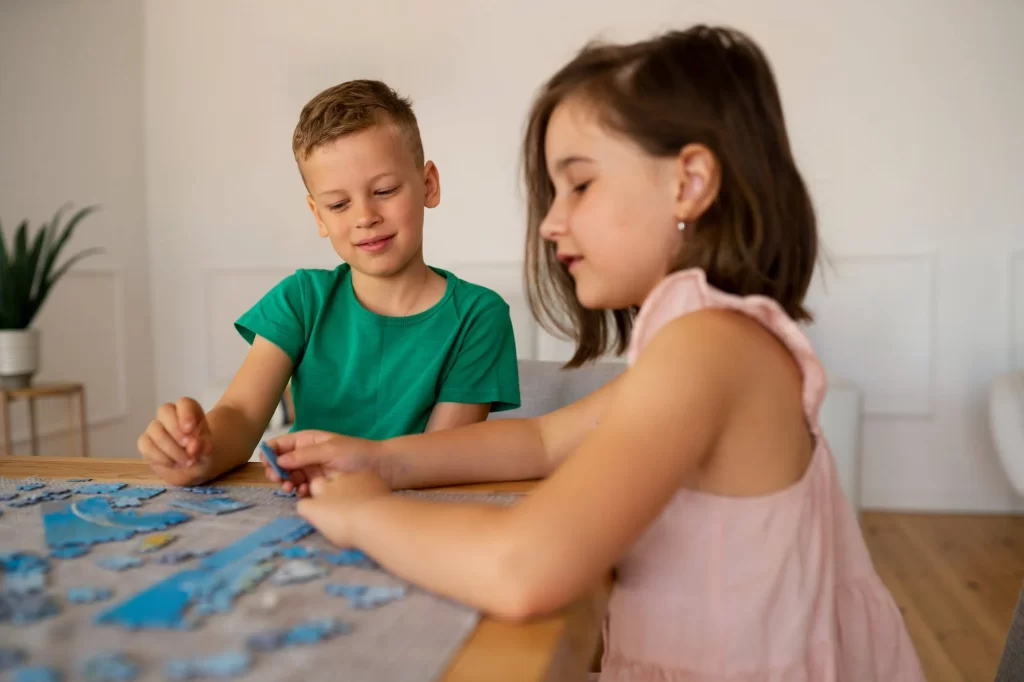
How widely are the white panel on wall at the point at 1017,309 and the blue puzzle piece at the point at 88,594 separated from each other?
147 inches

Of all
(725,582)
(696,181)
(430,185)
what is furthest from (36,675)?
(430,185)

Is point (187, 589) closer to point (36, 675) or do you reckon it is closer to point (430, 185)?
point (36, 675)

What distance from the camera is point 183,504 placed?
851 mm

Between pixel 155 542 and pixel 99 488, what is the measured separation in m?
0.27

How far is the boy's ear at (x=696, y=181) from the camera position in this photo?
819 millimetres

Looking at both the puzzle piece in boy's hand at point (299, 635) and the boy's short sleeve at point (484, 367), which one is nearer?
the puzzle piece in boy's hand at point (299, 635)

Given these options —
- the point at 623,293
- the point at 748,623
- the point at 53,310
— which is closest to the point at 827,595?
the point at 748,623

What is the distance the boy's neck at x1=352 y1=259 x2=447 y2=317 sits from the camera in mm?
1420

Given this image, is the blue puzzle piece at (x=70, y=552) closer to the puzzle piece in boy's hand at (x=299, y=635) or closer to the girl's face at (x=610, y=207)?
the puzzle piece in boy's hand at (x=299, y=635)

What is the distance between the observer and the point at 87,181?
12.8ft

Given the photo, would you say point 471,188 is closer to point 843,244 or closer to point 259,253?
point 259,253

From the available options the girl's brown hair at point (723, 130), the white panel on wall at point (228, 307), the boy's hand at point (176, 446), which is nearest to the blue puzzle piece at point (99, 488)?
the boy's hand at point (176, 446)

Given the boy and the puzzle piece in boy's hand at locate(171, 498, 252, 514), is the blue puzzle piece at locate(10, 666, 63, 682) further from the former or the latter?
Answer: the boy

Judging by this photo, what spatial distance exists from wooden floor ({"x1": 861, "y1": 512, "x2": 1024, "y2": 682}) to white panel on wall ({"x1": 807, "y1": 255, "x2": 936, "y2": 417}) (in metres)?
0.53
